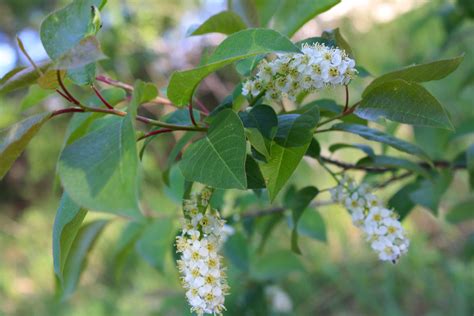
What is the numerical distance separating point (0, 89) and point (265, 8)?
0.45 m

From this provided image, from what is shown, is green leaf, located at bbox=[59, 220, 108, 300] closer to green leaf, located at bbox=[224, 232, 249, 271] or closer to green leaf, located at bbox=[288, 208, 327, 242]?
green leaf, located at bbox=[224, 232, 249, 271]

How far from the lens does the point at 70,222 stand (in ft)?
1.76

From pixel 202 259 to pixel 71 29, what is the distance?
0.97 ft

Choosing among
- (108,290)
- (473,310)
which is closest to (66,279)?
(473,310)

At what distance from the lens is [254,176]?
1.97 ft

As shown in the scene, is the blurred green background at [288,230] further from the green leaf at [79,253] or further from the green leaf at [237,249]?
the green leaf at [79,253]

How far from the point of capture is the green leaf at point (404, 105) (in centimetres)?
57

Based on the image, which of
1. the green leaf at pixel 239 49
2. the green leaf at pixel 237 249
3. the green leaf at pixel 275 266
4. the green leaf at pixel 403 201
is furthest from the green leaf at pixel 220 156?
the green leaf at pixel 275 266

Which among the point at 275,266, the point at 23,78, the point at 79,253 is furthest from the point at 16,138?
the point at 275,266

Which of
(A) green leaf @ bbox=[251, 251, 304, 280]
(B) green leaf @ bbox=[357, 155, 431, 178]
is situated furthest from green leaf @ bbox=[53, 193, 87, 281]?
(A) green leaf @ bbox=[251, 251, 304, 280]

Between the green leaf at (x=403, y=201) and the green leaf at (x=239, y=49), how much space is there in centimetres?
53

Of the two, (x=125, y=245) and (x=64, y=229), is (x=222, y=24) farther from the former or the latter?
(x=125, y=245)

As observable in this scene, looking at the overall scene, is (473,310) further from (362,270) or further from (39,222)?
(39,222)

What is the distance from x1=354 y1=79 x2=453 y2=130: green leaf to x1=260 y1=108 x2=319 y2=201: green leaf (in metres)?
0.08
